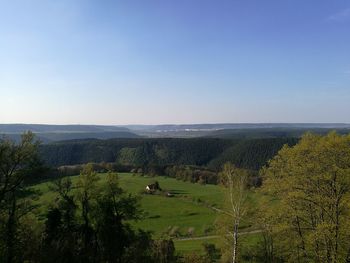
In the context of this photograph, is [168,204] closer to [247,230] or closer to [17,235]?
[247,230]

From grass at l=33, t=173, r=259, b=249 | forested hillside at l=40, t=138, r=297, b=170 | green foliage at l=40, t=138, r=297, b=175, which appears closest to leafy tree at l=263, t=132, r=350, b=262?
grass at l=33, t=173, r=259, b=249

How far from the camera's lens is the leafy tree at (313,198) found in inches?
840

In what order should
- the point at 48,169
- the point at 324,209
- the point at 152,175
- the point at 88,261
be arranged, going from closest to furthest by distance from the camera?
the point at 324,209, the point at 48,169, the point at 88,261, the point at 152,175

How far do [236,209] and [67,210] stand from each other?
12.8 metres

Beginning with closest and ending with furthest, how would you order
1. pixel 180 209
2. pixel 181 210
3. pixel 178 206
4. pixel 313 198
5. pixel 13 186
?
pixel 13 186
pixel 313 198
pixel 181 210
pixel 180 209
pixel 178 206

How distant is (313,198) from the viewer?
22609mm

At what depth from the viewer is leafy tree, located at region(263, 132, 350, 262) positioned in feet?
70.0

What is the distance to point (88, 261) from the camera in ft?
89.9

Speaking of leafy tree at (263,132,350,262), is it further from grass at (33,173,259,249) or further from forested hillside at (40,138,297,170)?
forested hillside at (40,138,297,170)

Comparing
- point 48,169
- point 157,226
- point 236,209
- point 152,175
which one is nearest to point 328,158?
point 236,209

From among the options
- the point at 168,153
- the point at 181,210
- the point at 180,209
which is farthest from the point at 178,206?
the point at 168,153

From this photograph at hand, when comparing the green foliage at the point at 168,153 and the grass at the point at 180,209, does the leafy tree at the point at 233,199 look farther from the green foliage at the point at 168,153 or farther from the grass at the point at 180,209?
the green foliage at the point at 168,153

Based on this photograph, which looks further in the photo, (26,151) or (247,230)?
(247,230)

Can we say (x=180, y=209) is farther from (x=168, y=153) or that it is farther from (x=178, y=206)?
(x=168, y=153)
